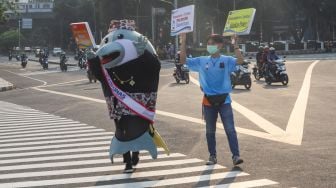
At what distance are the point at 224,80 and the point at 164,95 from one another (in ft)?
38.7

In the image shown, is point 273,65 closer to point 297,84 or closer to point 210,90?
point 297,84

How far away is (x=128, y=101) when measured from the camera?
7258 mm

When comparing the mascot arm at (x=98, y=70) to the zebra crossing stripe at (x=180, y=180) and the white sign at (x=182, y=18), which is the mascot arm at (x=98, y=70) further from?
the white sign at (x=182, y=18)

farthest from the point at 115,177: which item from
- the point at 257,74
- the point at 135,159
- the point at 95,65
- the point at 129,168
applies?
the point at 257,74

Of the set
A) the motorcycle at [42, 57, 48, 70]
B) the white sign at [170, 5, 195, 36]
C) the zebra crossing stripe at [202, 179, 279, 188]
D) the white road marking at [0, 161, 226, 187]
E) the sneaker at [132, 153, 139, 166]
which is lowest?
the motorcycle at [42, 57, 48, 70]

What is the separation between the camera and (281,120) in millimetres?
12070

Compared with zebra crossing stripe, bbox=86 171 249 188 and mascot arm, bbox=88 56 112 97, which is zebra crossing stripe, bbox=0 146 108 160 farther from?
zebra crossing stripe, bbox=86 171 249 188

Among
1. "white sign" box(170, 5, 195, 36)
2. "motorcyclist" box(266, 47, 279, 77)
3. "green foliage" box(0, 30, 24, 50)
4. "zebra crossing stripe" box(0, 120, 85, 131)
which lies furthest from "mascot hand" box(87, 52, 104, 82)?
"green foliage" box(0, 30, 24, 50)

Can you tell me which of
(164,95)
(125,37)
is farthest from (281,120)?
(164,95)

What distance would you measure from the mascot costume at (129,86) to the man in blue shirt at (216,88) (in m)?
0.60

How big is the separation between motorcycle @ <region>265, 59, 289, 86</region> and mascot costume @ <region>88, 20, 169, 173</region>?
15078 millimetres

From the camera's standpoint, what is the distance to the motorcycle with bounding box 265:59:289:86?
21.8 m

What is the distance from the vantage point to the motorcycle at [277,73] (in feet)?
71.7

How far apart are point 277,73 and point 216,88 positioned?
1483 centimetres
